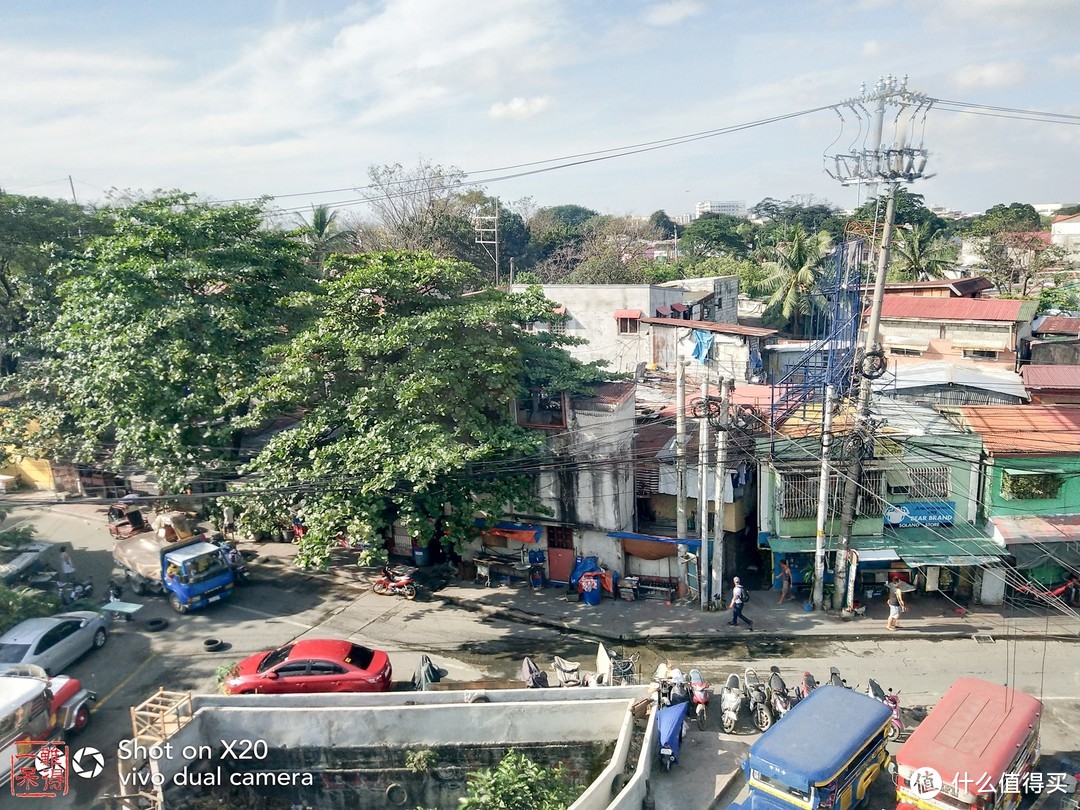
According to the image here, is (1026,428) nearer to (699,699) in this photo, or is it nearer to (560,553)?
(699,699)

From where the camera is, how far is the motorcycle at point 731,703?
14156mm

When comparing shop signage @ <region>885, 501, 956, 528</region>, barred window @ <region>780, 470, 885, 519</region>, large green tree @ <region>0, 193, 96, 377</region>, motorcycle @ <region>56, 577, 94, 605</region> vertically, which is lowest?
motorcycle @ <region>56, 577, 94, 605</region>

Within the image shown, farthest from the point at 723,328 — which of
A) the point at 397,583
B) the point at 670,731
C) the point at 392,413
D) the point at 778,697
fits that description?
the point at 670,731

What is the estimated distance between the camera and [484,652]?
1772 cm

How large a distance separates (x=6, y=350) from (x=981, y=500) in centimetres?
3255

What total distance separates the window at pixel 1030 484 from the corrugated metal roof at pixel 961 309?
12855 mm

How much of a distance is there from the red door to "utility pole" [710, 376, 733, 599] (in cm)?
387

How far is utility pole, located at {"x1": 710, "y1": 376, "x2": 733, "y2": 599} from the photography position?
17.5 metres

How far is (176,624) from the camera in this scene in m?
19.1

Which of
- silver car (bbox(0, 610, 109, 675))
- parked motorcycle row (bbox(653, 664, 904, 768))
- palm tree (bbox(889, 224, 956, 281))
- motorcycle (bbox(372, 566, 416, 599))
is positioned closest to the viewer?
parked motorcycle row (bbox(653, 664, 904, 768))

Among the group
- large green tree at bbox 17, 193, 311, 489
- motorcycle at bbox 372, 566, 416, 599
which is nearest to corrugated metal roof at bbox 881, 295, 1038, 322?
motorcycle at bbox 372, 566, 416, 599

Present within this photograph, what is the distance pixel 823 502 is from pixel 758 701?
5.63 metres

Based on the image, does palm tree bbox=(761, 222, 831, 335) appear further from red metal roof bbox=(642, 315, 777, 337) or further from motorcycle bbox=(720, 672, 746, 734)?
motorcycle bbox=(720, 672, 746, 734)

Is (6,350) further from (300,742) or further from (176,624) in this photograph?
(300,742)
